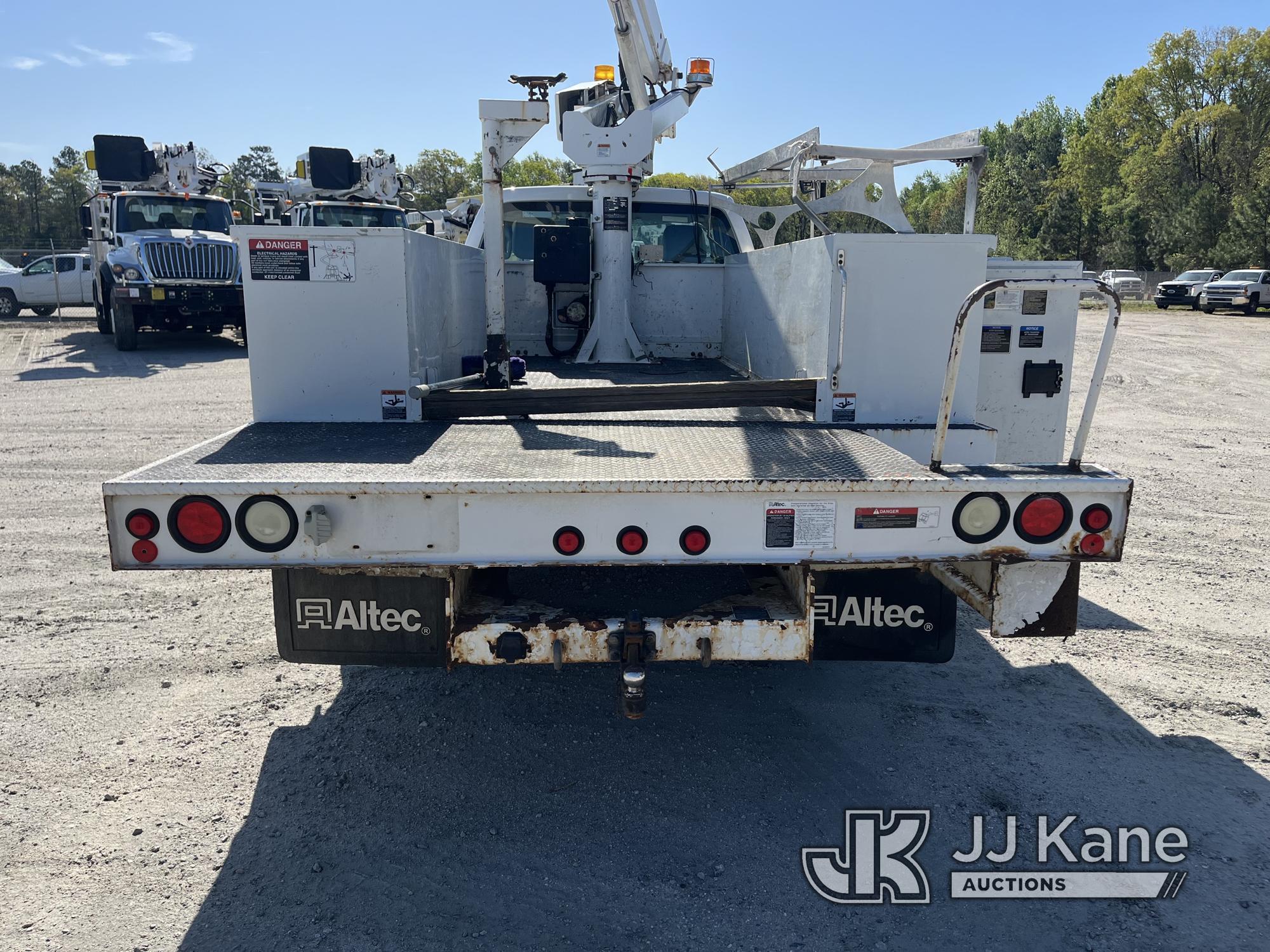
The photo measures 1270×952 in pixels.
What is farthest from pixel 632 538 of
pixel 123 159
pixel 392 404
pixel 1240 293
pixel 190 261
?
pixel 1240 293

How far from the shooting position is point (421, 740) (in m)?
3.68

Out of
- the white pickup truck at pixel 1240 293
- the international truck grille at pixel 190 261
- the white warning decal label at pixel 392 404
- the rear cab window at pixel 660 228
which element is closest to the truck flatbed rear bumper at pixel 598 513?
the white warning decal label at pixel 392 404

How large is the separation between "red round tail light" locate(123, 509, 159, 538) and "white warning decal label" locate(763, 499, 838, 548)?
179 cm

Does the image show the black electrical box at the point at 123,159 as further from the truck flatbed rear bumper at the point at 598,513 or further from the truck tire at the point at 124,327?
the truck flatbed rear bumper at the point at 598,513

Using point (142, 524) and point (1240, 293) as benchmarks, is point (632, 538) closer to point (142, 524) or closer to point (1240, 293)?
point (142, 524)

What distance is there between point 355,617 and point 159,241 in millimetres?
15683

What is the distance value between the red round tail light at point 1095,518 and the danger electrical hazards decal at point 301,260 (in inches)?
109

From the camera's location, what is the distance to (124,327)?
55.0 feet

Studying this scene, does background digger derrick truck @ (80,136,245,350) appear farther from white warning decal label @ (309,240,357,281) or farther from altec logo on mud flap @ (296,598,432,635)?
altec logo on mud flap @ (296,598,432,635)

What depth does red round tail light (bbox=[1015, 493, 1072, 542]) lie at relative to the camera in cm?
283

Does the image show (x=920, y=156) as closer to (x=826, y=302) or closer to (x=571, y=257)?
(x=826, y=302)

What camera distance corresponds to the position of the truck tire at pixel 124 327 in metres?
16.4

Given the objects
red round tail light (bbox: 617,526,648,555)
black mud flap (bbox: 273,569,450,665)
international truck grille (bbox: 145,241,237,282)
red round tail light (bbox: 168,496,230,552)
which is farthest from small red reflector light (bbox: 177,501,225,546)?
international truck grille (bbox: 145,241,237,282)

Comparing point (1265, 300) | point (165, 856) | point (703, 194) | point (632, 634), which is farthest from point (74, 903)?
point (1265, 300)
